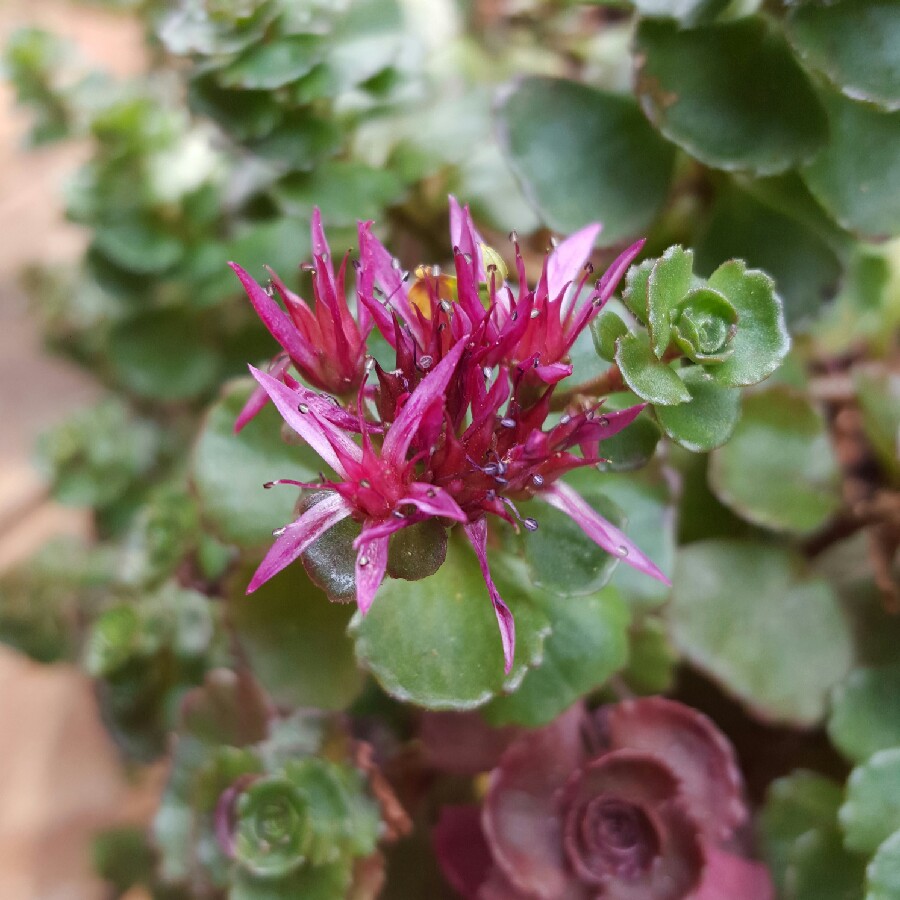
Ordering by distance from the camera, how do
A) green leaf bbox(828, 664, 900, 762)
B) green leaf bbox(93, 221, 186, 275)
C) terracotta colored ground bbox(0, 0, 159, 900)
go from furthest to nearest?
terracotta colored ground bbox(0, 0, 159, 900)
green leaf bbox(93, 221, 186, 275)
green leaf bbox(828, 664, 900, 762)

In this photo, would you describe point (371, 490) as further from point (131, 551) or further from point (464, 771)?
point (131, 551)

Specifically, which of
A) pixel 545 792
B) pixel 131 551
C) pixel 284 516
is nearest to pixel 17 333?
pixel 131 551

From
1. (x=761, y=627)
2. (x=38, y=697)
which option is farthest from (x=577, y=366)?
(x=38, y=697)

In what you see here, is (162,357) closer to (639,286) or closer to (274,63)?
(274,63)

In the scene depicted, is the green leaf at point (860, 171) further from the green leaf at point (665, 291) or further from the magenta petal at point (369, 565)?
the magenta petal at point (369, 565)

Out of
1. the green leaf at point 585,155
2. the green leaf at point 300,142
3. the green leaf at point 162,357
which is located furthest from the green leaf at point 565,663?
the green leaf at point 162,357

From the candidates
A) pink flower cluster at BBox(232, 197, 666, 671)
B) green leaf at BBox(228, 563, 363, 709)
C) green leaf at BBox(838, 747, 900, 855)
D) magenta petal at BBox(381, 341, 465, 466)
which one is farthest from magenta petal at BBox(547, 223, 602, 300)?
green leaf at BBox(838, 747, 900, 855)

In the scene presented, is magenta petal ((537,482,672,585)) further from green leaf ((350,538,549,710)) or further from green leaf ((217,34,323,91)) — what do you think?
green leaf ((217,34,323,91))
